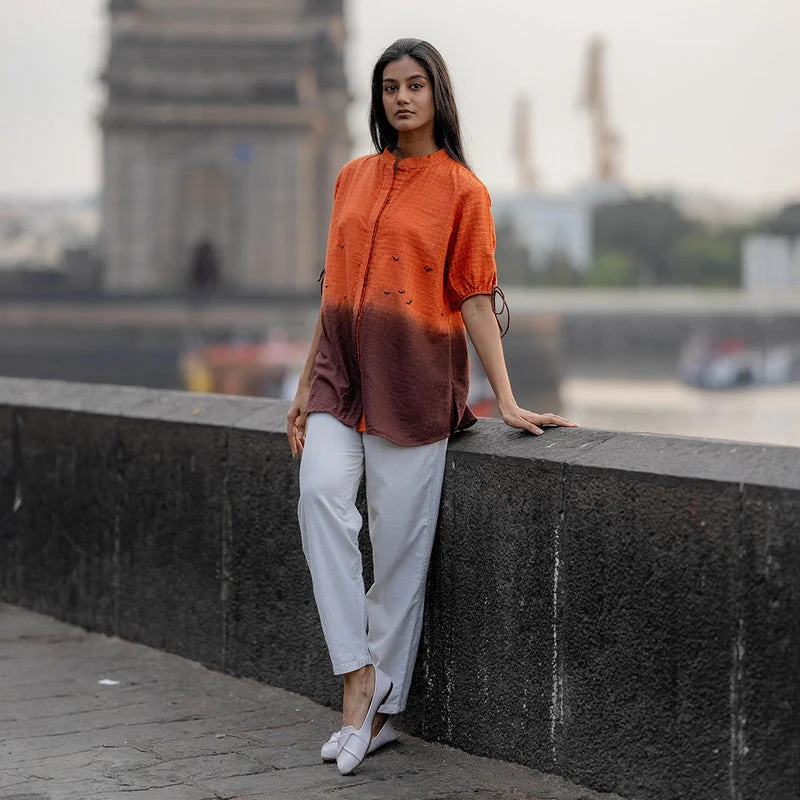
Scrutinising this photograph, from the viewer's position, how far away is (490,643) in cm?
405

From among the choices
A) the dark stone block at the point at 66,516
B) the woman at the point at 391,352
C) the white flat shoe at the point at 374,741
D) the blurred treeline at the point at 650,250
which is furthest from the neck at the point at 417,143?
the blurred treeline at the point at 650,250

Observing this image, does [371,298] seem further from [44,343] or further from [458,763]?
[44,343]

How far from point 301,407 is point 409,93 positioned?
2.78ft

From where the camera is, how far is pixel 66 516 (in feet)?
19.2

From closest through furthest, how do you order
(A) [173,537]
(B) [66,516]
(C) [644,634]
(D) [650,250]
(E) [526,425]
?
(C) [644,634], (E) [526,425], (A) [173,537], (B) [66,516], (D) [650,250]

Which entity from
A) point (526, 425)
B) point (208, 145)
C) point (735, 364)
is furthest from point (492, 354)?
point (735, 364)

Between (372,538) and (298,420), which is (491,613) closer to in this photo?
(372,538)

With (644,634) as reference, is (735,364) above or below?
below

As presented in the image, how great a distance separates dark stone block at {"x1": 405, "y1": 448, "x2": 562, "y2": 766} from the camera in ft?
12.8

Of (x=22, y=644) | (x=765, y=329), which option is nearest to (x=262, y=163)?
(x=765, y=329)

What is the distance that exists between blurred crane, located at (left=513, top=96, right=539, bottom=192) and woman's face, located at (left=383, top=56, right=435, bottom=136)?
115442mm

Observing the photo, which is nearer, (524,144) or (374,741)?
(374,741)

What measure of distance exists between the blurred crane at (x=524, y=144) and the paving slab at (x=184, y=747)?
11475 cm

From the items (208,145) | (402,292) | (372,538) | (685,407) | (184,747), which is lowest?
(685,407)
